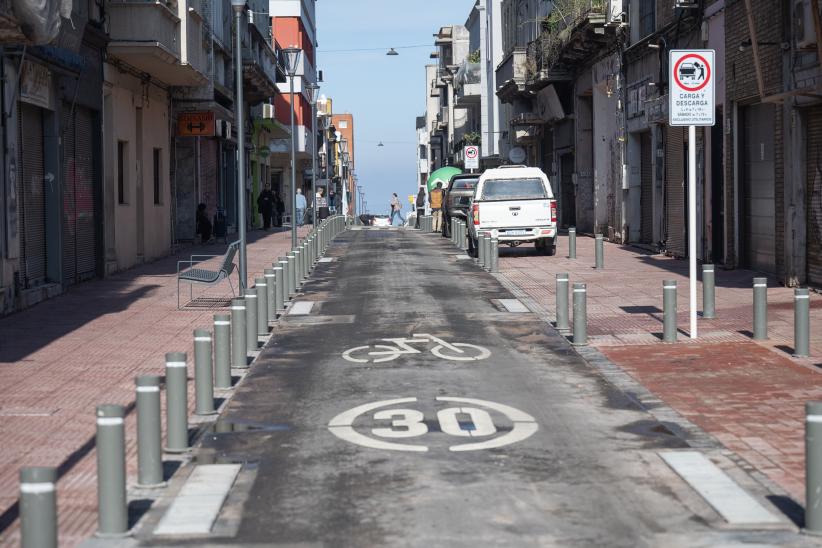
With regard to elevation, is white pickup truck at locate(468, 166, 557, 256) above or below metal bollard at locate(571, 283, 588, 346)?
above

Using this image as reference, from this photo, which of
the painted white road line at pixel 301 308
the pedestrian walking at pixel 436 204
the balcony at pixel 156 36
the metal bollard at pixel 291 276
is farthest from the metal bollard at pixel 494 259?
the pedestrian walking at pixel 436 204

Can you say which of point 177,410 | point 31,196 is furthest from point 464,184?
point 177,410

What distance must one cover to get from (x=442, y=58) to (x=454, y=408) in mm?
97192

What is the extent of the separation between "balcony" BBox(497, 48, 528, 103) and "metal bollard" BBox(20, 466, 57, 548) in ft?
147

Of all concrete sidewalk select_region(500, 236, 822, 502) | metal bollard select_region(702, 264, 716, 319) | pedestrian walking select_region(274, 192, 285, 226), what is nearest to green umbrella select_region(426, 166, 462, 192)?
pedestrian walking select_region(274, 192, 285, 226)

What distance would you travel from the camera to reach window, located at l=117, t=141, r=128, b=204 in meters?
26.8

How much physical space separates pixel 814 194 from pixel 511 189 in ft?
37.1

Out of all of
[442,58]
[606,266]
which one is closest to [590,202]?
[606,266]

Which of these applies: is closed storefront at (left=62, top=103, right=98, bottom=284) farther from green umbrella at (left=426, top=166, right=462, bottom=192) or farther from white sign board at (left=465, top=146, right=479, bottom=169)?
green umbrella at (left=426, top=166, right=462, bottom=192)

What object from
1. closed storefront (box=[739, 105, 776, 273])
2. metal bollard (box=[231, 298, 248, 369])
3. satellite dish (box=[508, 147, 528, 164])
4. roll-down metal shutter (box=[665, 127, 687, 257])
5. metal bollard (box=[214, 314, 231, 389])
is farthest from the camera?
satellite dish (box=[508, 147, 528, 164])

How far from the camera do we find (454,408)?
980cm

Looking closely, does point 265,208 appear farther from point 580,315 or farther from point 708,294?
point 580,315

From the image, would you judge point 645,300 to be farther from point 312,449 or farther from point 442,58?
point 442,58

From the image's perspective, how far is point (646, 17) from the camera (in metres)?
32.4
